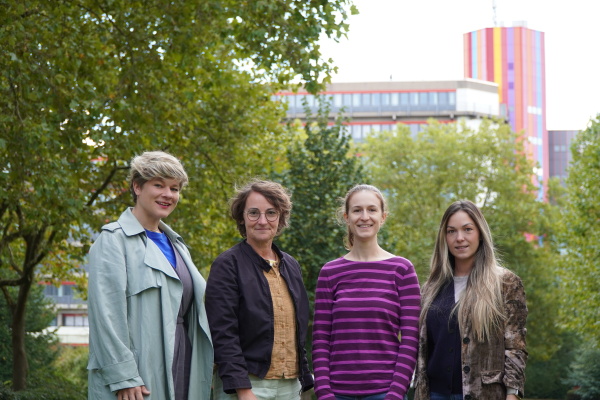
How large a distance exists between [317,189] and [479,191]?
96.7 feet

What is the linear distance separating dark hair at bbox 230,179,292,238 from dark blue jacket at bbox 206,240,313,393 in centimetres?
25

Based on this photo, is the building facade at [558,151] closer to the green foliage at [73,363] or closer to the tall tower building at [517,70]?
the tall tower building at [517,70]

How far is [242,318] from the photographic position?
5715 millimetres

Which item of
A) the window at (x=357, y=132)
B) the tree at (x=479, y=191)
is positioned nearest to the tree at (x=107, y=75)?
the tree at (x=479, y=191)

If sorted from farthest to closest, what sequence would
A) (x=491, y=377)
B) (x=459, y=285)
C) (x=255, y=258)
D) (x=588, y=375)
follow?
1. (x=588, y=375)
2. (x=459, y=285)
3. (x=255, y=258)
4. (x=491, y=377)

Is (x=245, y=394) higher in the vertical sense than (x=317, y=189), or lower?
lower

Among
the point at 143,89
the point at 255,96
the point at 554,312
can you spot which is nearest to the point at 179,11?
the point at 143,89

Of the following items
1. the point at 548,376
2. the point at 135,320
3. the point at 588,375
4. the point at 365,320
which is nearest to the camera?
the point at 135,320

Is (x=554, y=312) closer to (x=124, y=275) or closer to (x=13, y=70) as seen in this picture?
(x=13, y=70)

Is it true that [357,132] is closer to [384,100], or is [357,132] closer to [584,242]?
[384,100]

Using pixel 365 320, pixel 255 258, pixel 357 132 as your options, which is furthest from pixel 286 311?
pixel 357 132

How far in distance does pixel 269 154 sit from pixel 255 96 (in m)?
1.54

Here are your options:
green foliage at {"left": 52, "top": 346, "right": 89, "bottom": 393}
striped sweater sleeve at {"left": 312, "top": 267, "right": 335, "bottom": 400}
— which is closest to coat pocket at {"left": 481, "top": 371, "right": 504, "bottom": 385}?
striped sweater sleeve at {"left": 312, "top": 267, "right": 335, "bottom": 400}

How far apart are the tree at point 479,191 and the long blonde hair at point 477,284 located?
123 feet
